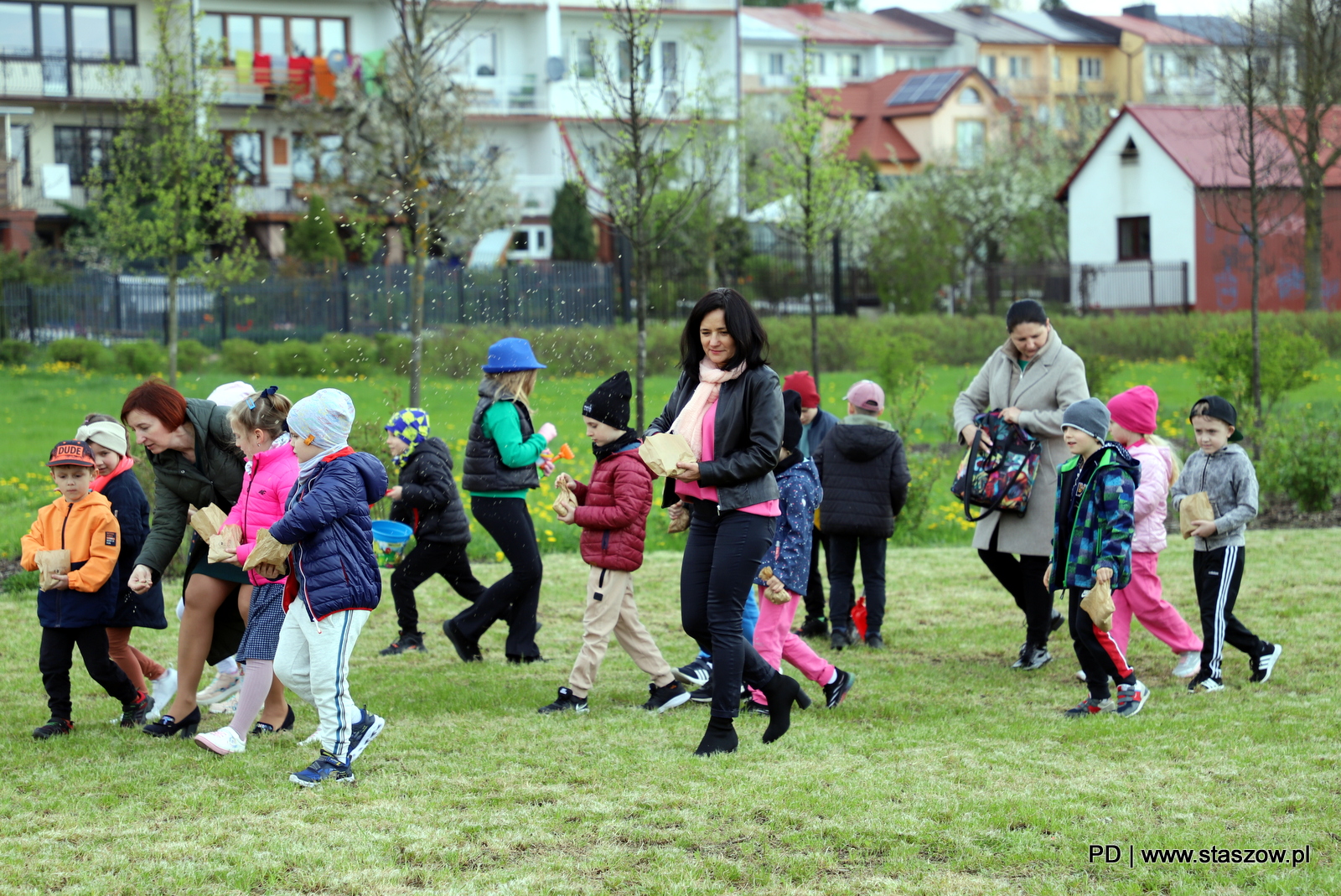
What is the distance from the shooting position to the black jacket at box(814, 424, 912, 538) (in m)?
8.09

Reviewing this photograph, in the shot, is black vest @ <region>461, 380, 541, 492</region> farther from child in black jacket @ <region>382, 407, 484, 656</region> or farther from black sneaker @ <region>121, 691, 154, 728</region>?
black sneaker @ <region>121, 691, 154, 728</region>

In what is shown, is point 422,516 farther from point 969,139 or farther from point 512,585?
point 969,139

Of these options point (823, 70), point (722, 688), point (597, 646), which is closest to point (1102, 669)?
point (722, 688)

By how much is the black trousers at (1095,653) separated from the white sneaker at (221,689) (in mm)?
4115

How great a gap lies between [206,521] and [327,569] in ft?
2.73

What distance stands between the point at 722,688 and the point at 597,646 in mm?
1042

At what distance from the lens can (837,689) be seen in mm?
6684

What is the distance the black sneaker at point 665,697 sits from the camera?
6637 millimetres

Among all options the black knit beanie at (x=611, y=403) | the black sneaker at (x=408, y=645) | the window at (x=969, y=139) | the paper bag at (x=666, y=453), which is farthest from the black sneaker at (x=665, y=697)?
the window at (x=969, y=139)

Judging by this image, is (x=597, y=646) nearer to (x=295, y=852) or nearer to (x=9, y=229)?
(x=295, y=852)

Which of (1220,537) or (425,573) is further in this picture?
(425,573)

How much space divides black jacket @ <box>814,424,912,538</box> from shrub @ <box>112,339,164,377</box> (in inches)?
735

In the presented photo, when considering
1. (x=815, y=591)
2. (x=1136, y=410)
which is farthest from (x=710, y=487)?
(x=815, y=591)

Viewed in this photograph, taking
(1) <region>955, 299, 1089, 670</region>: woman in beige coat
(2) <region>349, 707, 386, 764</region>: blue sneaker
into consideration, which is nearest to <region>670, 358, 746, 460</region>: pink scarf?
(2) <region>349, 707, 386, 764</region>: blue sneaker
